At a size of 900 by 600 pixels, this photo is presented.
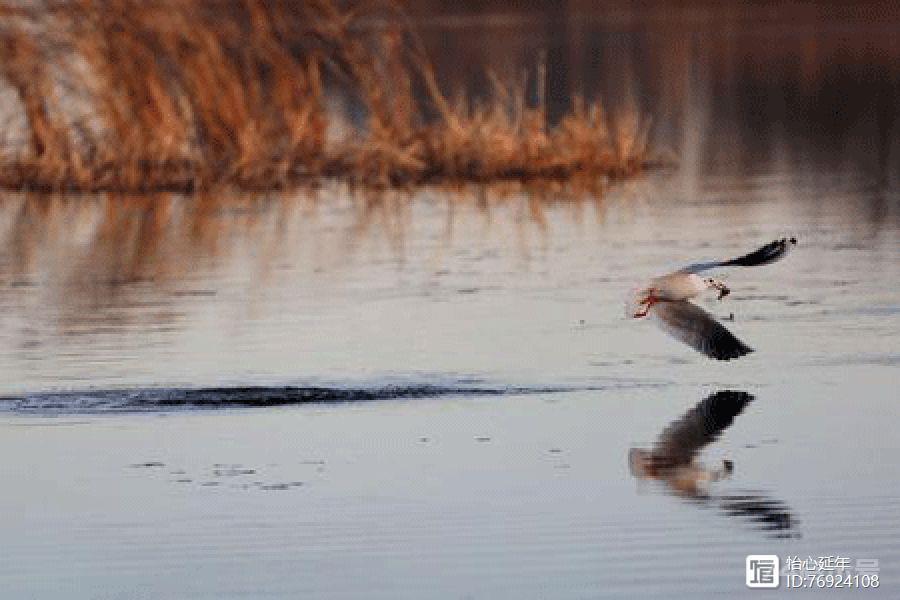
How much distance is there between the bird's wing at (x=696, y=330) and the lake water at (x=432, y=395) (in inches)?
7.9

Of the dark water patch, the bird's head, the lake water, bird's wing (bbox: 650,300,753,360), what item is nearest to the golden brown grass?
the lake water

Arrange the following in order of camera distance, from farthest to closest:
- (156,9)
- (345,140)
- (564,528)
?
(345,140) → (156,9) → (564,528)

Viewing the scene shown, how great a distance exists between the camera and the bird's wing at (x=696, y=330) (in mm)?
13117

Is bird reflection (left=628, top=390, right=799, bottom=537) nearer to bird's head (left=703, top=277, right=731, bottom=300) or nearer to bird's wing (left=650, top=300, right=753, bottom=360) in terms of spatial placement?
bird's wing (left=650, top=300, right=753, bottom=360)

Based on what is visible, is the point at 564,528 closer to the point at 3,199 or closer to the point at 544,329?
the point at 544,329

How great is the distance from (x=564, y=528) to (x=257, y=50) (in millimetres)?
15158

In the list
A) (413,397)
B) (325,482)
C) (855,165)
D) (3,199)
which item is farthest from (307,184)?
(325,482)

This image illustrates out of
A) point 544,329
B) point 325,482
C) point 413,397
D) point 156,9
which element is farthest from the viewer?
point 156,9

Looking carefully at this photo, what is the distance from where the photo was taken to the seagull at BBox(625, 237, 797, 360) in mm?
12797

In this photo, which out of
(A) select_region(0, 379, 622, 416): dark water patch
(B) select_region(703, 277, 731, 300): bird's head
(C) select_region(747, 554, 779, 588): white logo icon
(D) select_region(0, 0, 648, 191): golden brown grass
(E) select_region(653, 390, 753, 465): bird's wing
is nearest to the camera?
(C) select_region(747, 554, 779, 588): white logo icon

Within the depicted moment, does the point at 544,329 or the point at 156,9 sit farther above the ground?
the point at 156,9

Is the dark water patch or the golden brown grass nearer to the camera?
the dark water patch

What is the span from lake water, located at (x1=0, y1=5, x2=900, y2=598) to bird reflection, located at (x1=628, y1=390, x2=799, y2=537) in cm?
3

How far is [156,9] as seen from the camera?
24.6 metres
